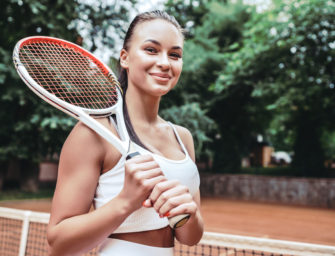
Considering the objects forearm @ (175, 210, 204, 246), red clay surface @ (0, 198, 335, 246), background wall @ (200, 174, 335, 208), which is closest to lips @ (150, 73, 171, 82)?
forearm @ (175, 210, 204, 246)

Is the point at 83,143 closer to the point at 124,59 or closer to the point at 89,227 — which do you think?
the point at 89,227

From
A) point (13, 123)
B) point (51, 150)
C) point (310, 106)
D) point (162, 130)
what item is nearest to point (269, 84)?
point (310, 106)

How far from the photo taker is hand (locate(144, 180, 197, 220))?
3.83 ft

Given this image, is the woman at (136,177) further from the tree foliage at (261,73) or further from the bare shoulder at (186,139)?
the tree foliage at (261,73)

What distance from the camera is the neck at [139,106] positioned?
1609 millimetres

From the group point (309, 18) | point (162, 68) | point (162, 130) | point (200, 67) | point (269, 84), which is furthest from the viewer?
point (200, 67)

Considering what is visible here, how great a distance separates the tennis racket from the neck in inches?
2.2

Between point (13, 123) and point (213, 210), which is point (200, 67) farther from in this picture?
point (13, 123)

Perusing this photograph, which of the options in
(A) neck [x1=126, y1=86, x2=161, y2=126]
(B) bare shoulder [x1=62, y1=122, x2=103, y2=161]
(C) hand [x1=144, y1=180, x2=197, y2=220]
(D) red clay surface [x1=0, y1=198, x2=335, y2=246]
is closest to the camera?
(C) hand [x1=144, y1=180, x2=197, y2=220]

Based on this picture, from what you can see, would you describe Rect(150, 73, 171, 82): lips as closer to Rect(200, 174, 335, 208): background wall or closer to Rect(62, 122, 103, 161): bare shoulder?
Rect(62, 122, 103, 161): bare shoulder

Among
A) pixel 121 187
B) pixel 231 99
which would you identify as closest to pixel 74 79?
pixel 121 187

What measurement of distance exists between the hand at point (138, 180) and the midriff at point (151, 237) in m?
0.21

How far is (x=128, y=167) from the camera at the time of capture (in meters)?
1.23

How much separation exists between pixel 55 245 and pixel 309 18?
14.6 meters
